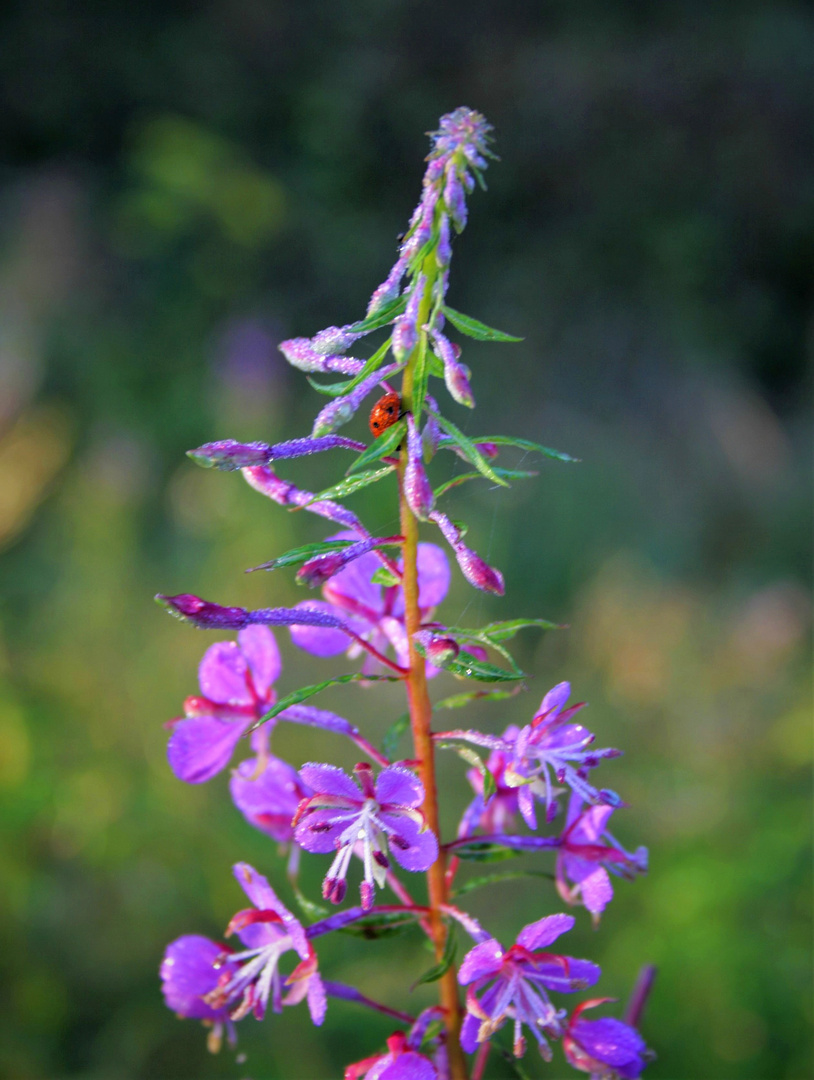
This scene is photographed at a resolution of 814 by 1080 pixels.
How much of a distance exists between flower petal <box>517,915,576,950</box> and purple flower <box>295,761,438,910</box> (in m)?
0.14

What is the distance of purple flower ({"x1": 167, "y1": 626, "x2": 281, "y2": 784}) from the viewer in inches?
44.6

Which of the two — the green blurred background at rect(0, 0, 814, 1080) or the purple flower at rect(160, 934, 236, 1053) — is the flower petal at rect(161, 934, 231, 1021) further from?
the green blurred background at rect(0, 0, 814, 1080)

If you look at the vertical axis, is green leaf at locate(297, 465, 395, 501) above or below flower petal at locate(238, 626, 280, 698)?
above

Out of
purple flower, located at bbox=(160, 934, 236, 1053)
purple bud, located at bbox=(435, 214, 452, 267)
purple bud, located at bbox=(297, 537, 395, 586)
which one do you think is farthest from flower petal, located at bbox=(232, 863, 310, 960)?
purple bud, located at bbox=(435, 214, 452, 267)

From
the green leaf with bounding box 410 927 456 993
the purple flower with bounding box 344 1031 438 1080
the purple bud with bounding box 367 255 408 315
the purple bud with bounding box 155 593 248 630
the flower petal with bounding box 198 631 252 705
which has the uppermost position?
the purple bud with bounding box 367 255 408 315

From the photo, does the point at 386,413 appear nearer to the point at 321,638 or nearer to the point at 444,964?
the point at 321,638

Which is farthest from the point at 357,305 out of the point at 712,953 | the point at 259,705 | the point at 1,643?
the point at 259,705

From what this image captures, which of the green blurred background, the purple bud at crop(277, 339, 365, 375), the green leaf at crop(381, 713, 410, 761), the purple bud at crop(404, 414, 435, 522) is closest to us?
the purple bud at crop(404, 414, 435, 522)

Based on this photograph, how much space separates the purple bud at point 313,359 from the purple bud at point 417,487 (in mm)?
141

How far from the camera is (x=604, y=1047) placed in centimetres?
104

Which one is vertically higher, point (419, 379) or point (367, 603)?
point (419, 379)

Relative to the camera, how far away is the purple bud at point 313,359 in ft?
3.19

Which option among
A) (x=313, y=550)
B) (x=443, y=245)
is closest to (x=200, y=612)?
(x=313, y=550)

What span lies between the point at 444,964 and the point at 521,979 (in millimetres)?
86
